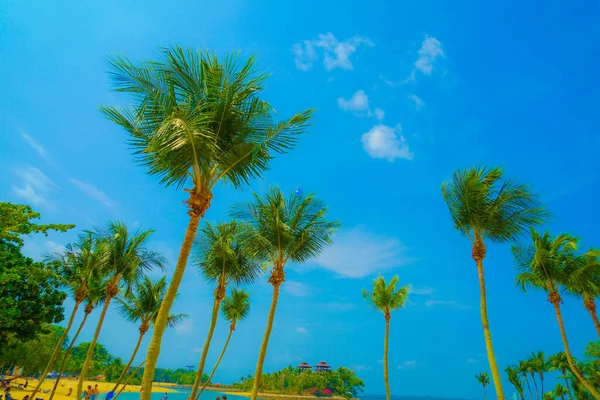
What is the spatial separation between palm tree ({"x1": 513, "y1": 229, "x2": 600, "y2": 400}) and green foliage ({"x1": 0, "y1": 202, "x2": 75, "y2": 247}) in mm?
23038

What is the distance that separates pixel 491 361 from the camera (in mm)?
11398

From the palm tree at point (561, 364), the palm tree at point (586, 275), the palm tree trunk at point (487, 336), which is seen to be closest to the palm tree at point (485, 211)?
the palm tree trunk at point (487, 336)

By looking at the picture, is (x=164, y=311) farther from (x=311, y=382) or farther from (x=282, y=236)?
(x=311, y=382)

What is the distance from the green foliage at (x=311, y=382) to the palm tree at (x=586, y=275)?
54221 millimetres

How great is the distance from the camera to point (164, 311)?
6.50m

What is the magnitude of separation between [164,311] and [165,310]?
0.03 m

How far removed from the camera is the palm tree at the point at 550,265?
18125 millimetres

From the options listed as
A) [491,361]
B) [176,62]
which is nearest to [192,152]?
[176,62]

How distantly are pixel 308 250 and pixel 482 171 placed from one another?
7245mm

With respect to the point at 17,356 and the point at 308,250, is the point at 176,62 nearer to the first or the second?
the point at 308,250

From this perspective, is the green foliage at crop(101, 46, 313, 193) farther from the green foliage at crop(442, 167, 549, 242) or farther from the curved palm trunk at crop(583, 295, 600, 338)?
the curved palm trunk at crop(583, 295, 600, 338)

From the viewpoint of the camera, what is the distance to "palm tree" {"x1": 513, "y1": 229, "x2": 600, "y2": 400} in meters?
18.1

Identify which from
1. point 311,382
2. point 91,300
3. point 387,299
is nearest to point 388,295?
point 387,299

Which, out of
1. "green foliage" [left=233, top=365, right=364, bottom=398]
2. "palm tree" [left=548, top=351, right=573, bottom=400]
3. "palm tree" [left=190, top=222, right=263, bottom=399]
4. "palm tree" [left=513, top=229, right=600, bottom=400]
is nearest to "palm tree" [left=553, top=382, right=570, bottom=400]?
"palm tree" [left=548, top=351, right=573, bottom=400]
